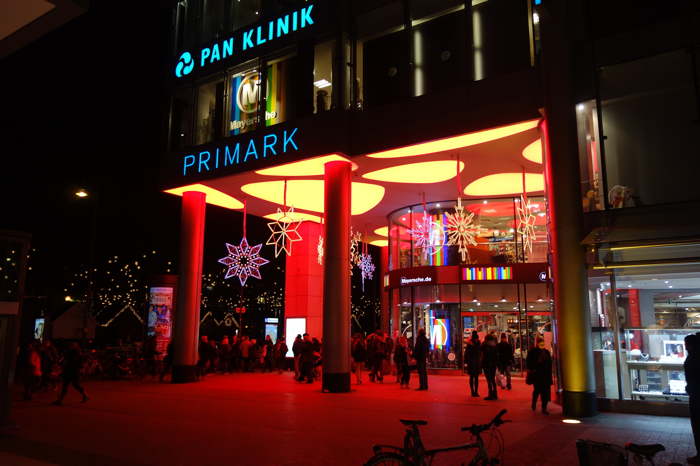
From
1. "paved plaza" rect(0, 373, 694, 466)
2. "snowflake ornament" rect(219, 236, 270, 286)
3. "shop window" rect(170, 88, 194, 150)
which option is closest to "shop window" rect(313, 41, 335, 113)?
"snowflake ornament" rect(219, 236, 270, 286)

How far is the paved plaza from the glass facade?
81 cm

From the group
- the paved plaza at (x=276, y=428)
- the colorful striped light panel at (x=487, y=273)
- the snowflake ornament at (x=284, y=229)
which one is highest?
the snowflake ornament at (x=284, y=229)

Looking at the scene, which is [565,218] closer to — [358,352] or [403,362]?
[403,362]

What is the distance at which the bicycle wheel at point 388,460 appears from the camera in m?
5.14

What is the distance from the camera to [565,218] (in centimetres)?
1258

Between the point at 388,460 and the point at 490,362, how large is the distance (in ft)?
33.0

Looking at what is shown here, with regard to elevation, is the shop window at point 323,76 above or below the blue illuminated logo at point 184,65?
below

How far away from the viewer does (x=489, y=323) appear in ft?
76.5

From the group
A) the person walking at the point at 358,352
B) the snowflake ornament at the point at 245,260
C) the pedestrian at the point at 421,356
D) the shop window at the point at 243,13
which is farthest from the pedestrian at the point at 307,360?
the shop window at the point at 243,13

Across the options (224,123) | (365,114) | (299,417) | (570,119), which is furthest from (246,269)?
(570,119)

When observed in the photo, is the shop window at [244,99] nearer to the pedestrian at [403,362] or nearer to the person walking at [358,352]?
the person walking at [358,352]

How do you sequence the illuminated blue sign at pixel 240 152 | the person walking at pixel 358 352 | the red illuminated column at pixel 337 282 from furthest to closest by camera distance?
the person walking at pixel 358 352 < the illuminated blue sign at pixel 240 152 < the red illuminated column at pixel 337 282

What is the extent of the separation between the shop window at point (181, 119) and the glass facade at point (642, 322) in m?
15.9

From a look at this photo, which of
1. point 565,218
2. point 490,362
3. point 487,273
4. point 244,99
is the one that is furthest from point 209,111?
point 565,218
